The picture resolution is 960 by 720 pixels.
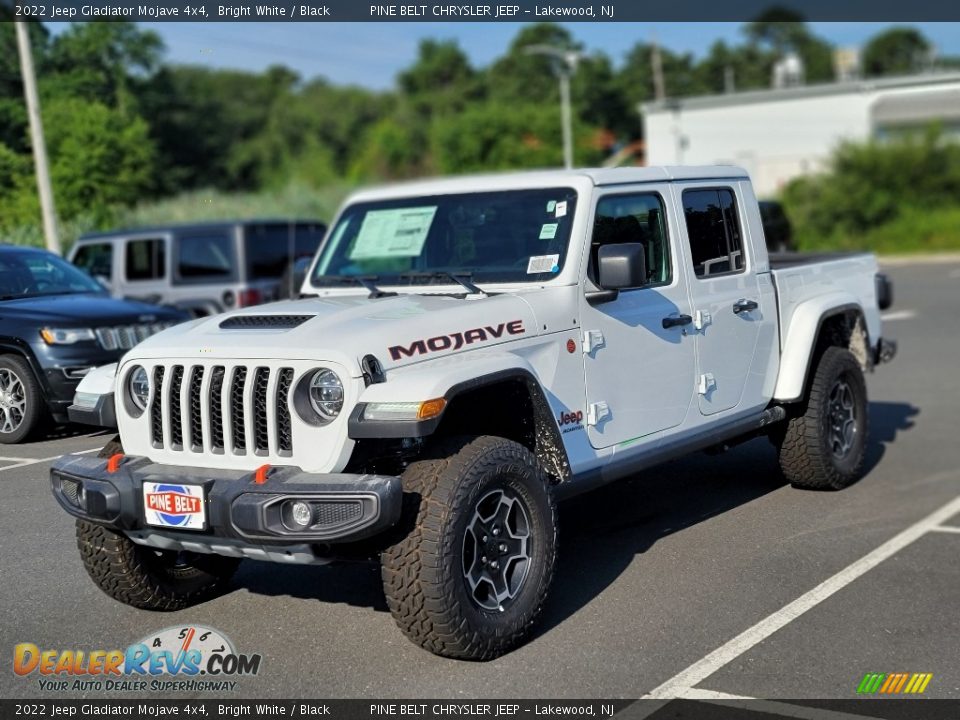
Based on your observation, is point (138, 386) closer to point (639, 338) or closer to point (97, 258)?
point (639, 338)

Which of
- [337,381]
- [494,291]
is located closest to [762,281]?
[494,291]

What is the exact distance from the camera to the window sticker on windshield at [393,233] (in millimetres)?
6215

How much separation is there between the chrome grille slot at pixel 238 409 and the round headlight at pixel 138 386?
53 cm

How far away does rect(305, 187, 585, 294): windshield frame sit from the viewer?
5688 mm

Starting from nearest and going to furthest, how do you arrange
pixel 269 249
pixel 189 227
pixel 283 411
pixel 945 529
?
1. pixel 283 411
2. pixel 945 529
3. pixel 269 249
4. pixel 189 227

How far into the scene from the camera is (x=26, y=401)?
697 centimetres

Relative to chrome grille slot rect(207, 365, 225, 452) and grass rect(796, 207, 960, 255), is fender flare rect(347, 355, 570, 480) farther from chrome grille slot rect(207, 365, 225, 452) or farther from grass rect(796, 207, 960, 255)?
grass rect(796, 207, 960, 255)

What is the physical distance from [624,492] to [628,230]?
214 cm

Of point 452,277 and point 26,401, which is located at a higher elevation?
point 452,277

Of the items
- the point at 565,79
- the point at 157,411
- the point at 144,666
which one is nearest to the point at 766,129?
the point at 565,79

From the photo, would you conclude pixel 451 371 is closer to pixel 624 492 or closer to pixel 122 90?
pixel 624 492

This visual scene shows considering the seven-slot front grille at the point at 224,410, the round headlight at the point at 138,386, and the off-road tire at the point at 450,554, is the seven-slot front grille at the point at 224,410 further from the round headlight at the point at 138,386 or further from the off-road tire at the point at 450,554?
the off-road tire at the point at 450,554

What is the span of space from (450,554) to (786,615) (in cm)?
173

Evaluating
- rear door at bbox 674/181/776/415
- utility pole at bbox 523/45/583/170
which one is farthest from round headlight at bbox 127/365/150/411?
utility pole at bbox 523/45/583/170
